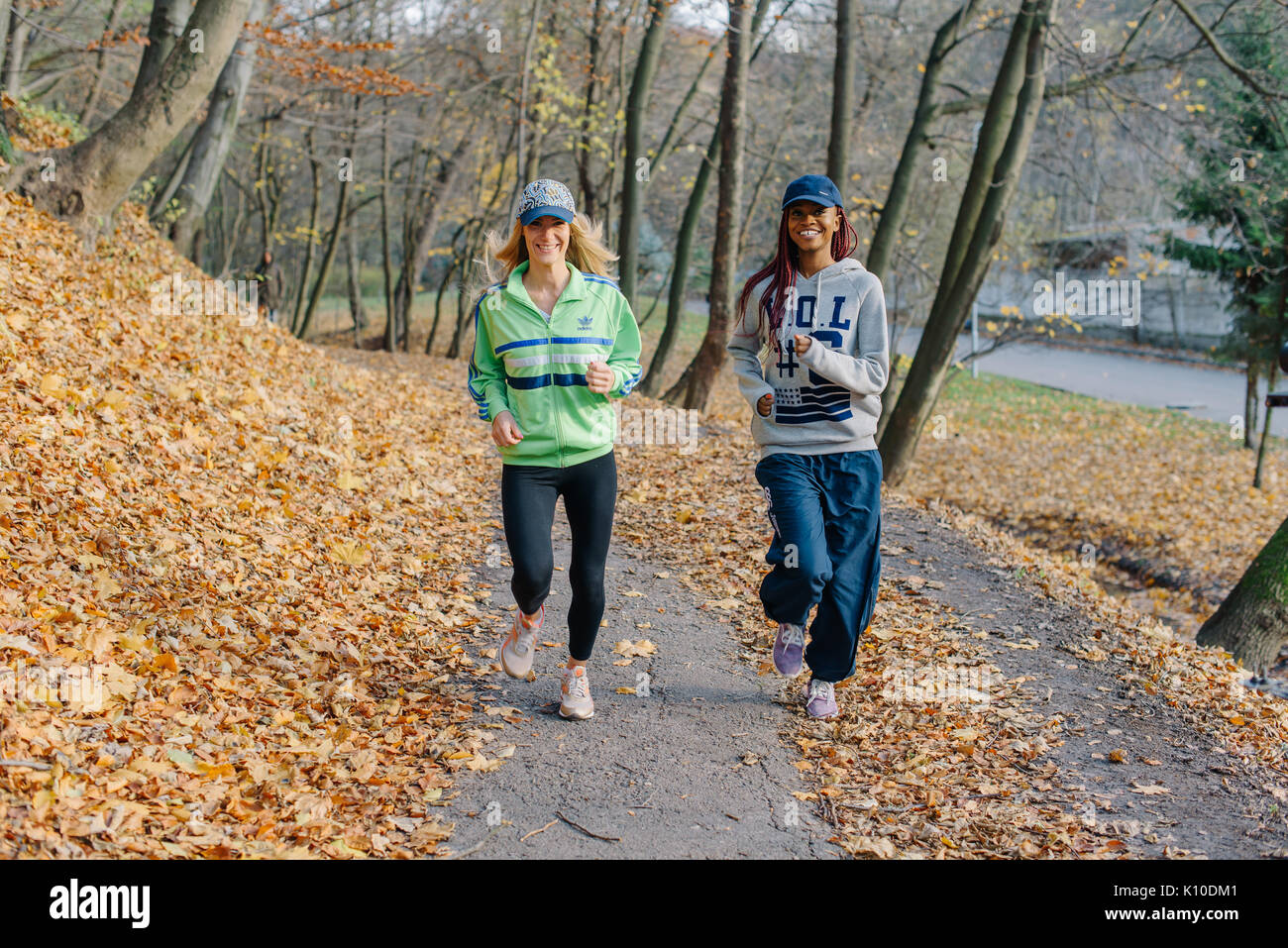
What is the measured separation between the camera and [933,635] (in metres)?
5.95

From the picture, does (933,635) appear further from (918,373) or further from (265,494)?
(918,373)

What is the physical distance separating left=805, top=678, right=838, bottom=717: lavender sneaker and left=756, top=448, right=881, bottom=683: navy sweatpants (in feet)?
0.65

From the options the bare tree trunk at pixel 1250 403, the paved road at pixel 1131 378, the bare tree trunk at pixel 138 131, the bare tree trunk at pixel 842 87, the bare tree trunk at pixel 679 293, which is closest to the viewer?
the bare tree trunk at pixel 138 131

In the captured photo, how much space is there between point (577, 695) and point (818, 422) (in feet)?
5.17

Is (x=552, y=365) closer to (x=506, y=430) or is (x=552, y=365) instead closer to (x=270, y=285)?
(x=506, y=430)

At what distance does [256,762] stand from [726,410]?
61.4 ft

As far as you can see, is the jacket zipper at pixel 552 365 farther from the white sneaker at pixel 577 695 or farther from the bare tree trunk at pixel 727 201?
the bare tree trunk at pixel 727 201

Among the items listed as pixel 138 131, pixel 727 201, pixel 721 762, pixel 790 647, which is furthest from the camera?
pixel 727 201

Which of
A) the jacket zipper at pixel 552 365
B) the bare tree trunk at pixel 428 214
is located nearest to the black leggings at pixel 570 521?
the jacket zipper at pixel 552 365

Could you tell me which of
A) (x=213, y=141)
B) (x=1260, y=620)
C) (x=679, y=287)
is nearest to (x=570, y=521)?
(x=1260, y=620)

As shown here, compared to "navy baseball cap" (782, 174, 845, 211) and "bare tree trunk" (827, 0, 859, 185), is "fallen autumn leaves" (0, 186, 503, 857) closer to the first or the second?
"navy baseball cap" (782, 174, 845, 211)

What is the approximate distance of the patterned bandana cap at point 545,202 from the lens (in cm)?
413

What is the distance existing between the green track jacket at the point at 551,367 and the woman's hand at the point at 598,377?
2.0 inches

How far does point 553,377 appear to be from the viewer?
4199 millimetres
